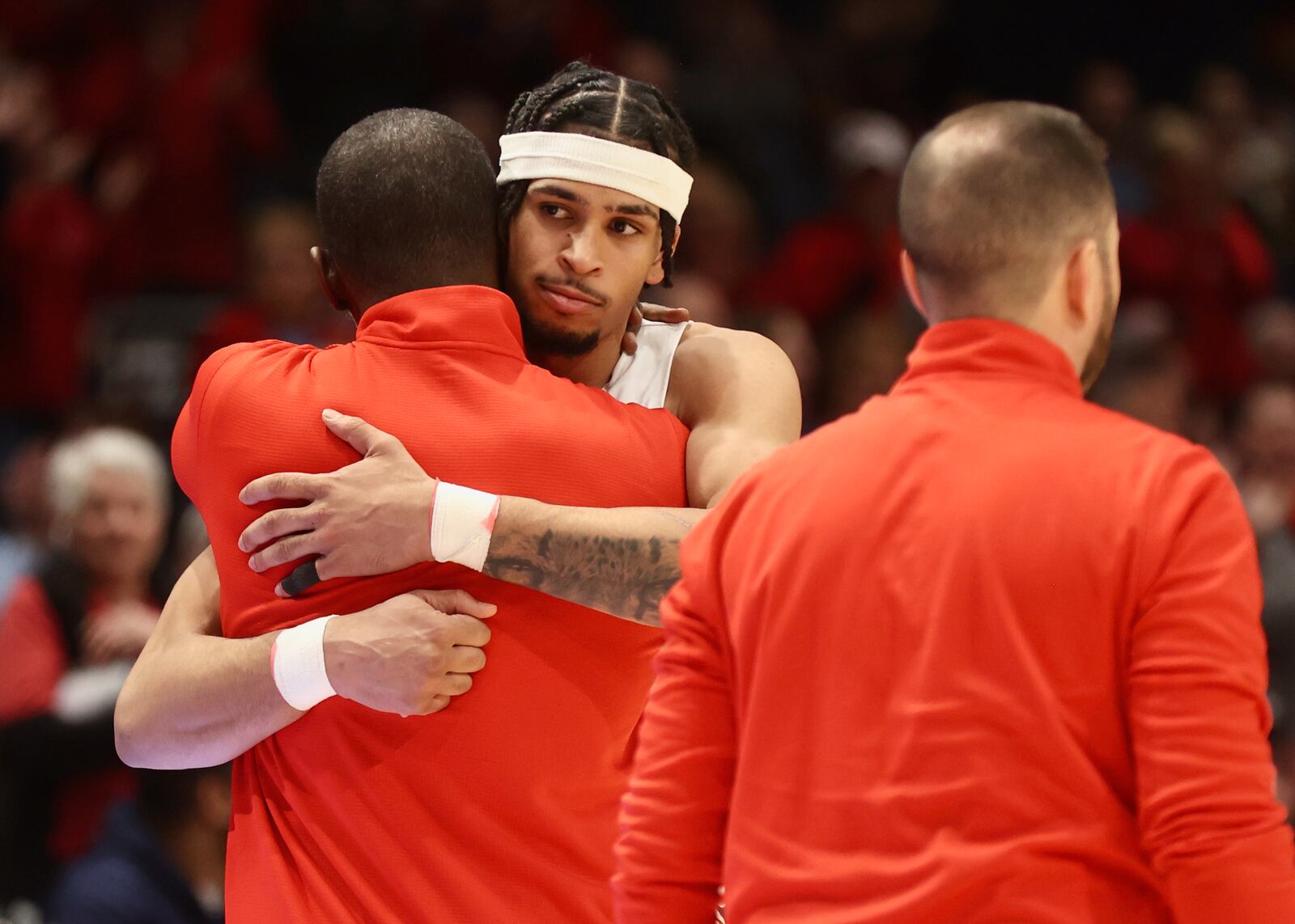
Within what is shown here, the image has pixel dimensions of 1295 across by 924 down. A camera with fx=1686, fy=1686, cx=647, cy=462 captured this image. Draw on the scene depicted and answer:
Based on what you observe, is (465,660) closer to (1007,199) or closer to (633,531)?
(633,531)

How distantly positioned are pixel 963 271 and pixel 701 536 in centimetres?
43

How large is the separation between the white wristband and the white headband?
827mm

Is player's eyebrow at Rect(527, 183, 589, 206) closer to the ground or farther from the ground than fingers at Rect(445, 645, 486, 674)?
farther from the ground

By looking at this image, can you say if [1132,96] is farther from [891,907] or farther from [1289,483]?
[891,907]

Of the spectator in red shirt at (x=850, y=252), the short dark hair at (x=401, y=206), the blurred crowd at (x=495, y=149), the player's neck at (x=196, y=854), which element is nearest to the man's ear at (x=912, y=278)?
the short dark hair at (x=401, y=206)

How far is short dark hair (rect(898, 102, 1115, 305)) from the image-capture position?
1901 millimetres

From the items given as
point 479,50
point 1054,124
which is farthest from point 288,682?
point 479,50

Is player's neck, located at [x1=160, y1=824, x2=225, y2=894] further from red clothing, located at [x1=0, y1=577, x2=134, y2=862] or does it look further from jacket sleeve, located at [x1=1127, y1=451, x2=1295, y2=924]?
jacket sleeve, located at [x1=1127, y1=451, x2=1295, y2=924]

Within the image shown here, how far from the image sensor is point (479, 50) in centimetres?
770

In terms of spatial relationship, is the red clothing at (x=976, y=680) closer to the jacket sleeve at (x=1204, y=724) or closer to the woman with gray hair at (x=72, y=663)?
the jacket sleeve at (x=1204, y=724)

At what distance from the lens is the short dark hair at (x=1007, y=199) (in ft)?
6.24

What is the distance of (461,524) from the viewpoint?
234 centimetres

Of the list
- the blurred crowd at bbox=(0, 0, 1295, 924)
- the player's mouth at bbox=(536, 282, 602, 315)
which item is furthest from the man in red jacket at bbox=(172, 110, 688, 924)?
the blurred crowd at bbox=(0, 0, 1295, 924)

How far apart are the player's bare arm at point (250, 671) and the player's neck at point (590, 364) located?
539 millimetres
